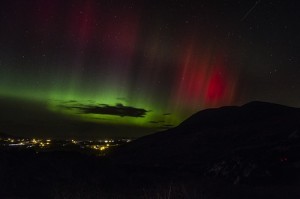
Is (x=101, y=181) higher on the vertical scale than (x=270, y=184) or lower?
lower

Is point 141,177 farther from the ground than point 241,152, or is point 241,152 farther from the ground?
point 241,152

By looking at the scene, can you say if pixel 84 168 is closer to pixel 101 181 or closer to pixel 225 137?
pixel 101 181

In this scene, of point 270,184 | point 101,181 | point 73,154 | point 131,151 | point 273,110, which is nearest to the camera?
point 101,181

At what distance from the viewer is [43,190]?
116 feet

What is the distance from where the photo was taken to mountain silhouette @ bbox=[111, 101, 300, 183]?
55812 mm

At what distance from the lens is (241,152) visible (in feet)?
250

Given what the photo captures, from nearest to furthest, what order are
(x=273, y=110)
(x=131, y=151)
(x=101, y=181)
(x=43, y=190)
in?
(x=43, y=190) < (x=101, y=181) < (x=131, y=151) < (x=273, y=110)

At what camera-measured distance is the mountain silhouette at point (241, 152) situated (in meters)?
55.8

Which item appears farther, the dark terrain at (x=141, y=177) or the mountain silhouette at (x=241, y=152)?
the mountain silhouette at (x=241, y=152)

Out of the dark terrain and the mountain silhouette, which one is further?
the mountain silhouette

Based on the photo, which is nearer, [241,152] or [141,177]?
[141,177]

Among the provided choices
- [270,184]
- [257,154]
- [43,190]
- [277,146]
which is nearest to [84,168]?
[43,190]

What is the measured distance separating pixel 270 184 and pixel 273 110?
5481 inches

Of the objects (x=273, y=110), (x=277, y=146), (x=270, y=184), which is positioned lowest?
(x=270, y=184)
